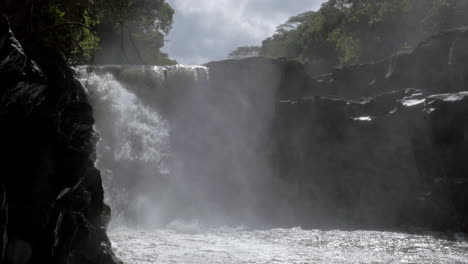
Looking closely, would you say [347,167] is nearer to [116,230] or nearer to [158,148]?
[158,148]

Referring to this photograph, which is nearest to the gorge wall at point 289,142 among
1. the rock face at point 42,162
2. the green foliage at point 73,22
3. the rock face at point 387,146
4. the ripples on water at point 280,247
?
the rock face at point 387,146

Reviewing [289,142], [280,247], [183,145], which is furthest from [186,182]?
[280,247]

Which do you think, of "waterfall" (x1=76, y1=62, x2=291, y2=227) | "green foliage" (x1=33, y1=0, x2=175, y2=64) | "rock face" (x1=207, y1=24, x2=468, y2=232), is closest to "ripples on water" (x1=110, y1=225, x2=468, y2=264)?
"rock face" (x1=207, y1=24, x2=468, y2=232)

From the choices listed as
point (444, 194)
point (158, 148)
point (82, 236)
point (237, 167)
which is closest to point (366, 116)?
point (444, 194)

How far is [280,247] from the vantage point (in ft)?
43.0

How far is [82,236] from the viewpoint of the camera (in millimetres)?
8180

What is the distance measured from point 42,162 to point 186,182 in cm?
1377

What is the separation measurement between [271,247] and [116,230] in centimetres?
561

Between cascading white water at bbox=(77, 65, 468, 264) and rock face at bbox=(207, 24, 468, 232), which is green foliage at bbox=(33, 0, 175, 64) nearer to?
cascading white water at bbox=(77, 65, 468, 264)

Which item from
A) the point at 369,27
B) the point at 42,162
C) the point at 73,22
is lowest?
the point at 42,162

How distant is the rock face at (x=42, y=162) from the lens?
5.38 meters

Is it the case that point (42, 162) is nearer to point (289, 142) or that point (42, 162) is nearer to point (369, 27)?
point (289, 142)

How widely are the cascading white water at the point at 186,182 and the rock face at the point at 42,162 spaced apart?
11.1 feet

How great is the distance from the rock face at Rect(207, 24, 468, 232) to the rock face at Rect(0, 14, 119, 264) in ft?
38.1
